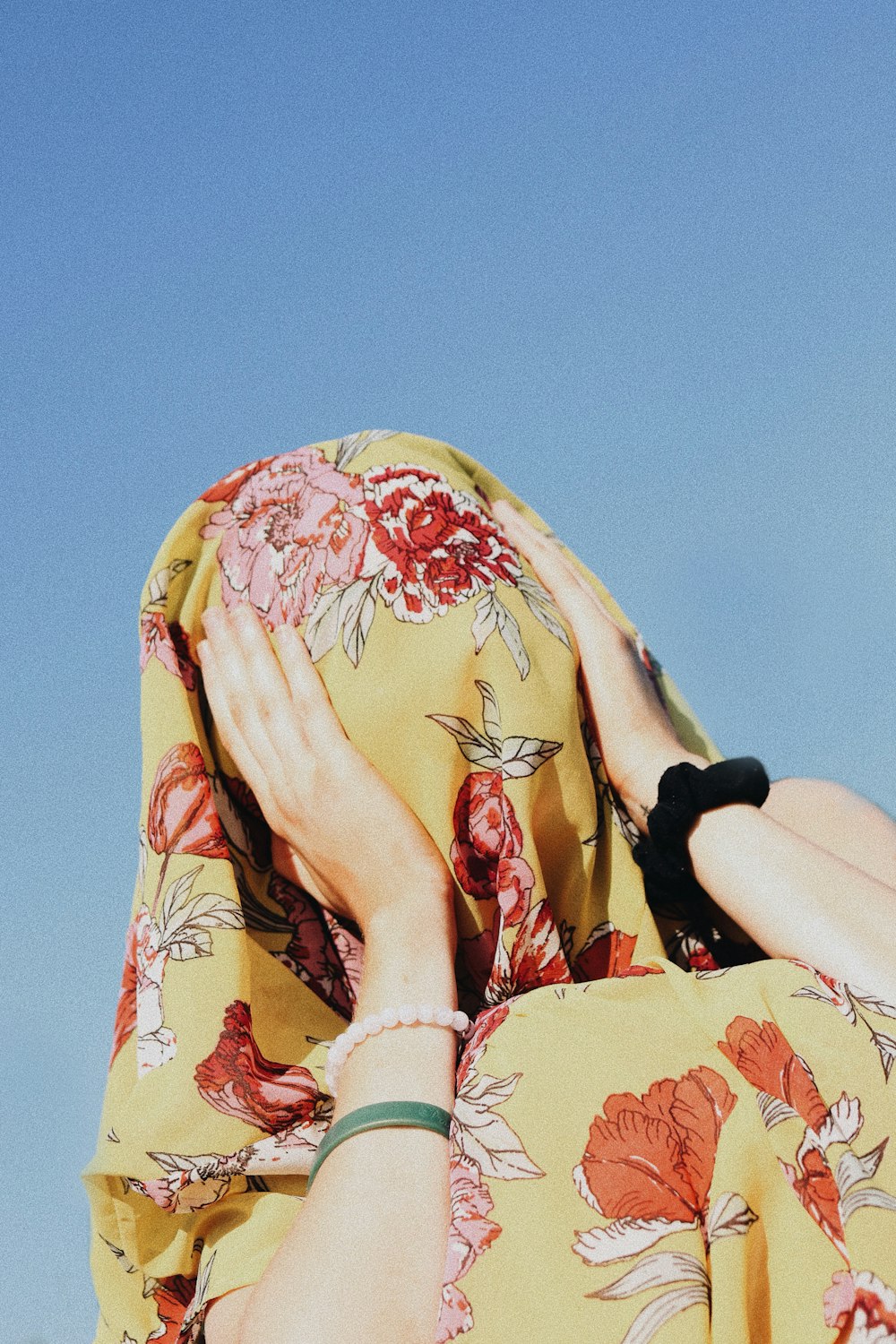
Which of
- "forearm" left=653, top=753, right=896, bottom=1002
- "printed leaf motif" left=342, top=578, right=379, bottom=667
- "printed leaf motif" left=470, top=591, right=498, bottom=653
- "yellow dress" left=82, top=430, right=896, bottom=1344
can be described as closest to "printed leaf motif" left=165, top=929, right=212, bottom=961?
"yellow dress" left=82, top=430, right=896, bottom=1344

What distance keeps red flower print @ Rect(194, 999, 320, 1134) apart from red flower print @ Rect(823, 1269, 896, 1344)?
2.26ft

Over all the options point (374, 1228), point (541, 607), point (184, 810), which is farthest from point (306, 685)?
point (374, 1228)

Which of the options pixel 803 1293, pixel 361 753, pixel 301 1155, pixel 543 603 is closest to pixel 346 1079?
pixel 301 1155

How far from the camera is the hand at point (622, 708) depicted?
5.62 feet

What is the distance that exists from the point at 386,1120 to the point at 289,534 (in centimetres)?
80

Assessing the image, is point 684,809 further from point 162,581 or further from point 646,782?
point 162,581

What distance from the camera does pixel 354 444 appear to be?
72.6 inches

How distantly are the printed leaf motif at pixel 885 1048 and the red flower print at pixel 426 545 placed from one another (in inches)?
28.0

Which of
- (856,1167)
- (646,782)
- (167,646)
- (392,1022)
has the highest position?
(167,646)

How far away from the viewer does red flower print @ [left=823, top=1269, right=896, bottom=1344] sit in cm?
101

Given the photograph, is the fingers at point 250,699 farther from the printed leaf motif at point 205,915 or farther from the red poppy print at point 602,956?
the red poppy print at point 602,956

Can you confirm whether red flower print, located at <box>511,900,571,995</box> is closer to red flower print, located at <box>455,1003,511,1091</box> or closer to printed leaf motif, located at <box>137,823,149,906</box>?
red flower print, located at <box>455,1003,511,1091</box>

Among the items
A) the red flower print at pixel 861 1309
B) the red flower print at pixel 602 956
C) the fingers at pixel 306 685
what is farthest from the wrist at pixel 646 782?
the red flower print at pixel 861 1309

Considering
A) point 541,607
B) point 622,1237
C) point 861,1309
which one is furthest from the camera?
point 541,607
